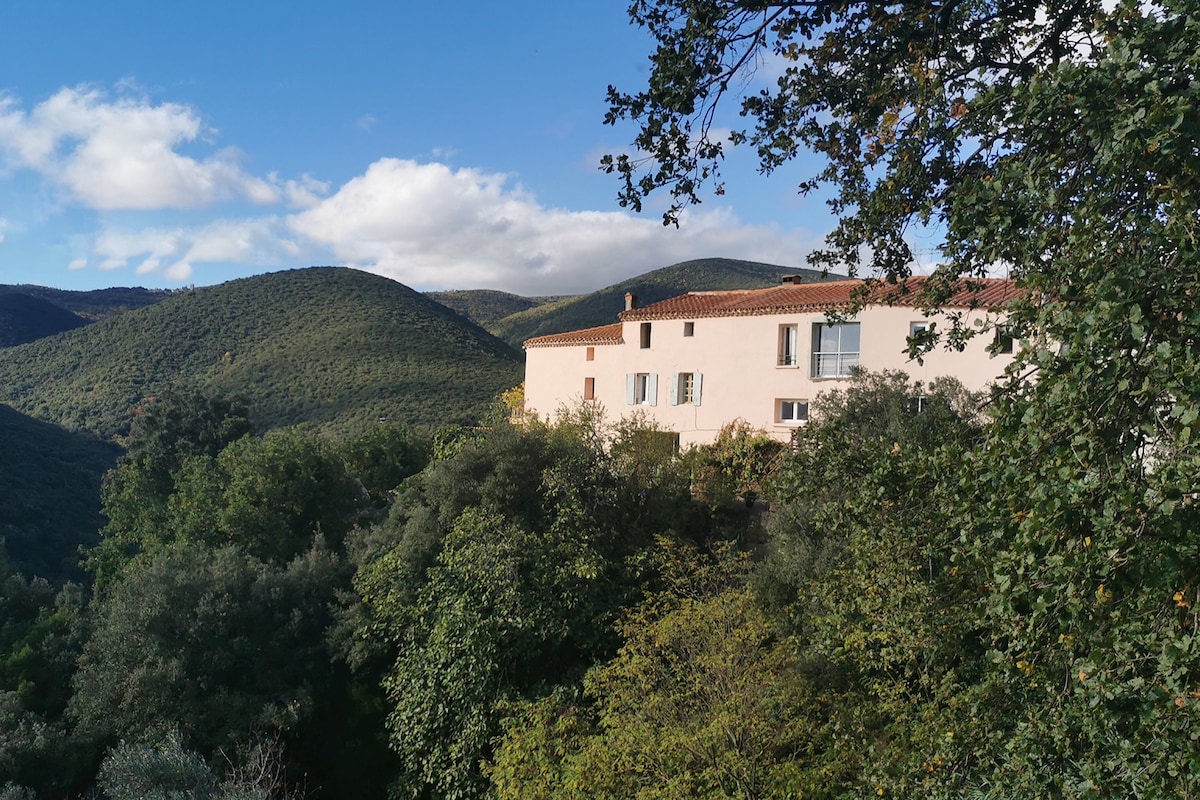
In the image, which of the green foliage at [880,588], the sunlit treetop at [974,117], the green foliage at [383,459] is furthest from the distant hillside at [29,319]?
the sunlit treetop at [974,117]

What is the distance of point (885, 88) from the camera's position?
6992mm

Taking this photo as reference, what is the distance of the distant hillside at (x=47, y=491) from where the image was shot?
3738cm

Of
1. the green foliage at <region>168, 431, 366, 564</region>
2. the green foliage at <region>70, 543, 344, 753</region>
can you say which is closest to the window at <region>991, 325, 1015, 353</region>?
the green foliage at <region>70, 543, 344, 753</region>

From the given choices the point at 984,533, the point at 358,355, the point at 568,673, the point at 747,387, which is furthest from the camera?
the point at 358,355

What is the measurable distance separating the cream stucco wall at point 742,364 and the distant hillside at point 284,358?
21.5 m

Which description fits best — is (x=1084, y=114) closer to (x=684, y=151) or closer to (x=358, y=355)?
(x=684, y=151)

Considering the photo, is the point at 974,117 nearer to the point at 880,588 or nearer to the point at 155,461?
the point at 880,588

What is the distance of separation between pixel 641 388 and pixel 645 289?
53.9 meters

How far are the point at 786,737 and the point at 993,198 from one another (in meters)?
9.09

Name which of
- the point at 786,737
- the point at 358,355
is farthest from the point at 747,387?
the point at 358,355

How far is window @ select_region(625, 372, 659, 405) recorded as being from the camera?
92.4ft

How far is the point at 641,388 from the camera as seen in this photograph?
28.7 meters

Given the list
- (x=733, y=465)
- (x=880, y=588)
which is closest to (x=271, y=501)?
(x=733, y=465)

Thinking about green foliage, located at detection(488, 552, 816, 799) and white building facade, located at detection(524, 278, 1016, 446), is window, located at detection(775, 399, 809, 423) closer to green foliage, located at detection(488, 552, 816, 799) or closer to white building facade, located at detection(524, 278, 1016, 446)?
white building facade, located at detection(524, 278, 1016, 446)
